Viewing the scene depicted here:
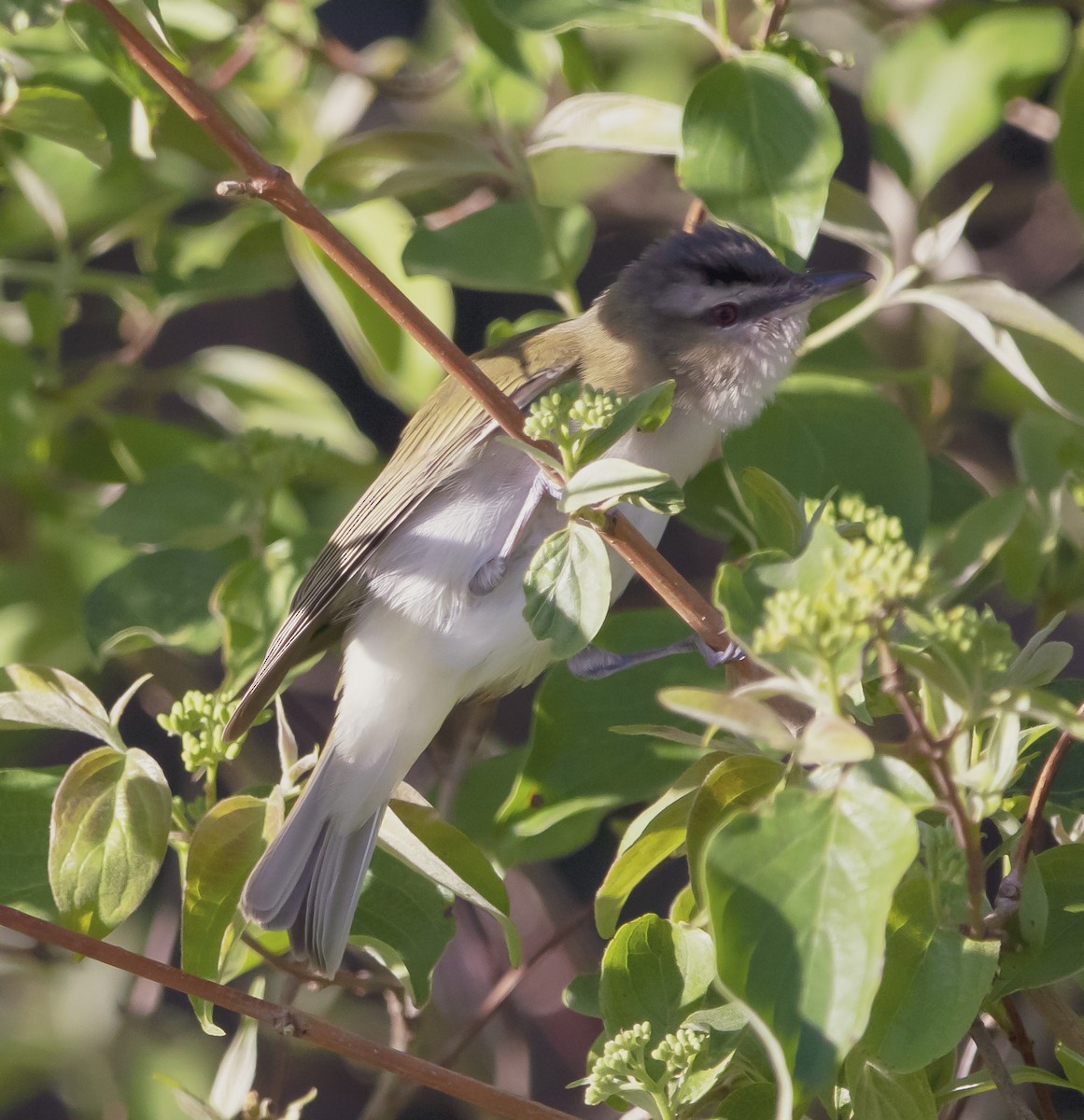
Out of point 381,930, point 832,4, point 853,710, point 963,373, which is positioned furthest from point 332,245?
point 963,373

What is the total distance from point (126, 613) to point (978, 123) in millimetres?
1521

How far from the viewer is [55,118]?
1743 millimetres

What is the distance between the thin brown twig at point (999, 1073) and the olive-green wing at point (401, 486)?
1.04m

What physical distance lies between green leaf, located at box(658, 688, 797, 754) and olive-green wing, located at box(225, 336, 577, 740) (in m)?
1.01

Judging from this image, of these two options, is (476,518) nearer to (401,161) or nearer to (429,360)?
(429,360)

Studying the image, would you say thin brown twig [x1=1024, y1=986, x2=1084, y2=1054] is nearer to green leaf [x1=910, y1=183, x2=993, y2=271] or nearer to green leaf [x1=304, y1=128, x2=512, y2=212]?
green leaf [x1=910, y1=183, x2=993, y2=271]

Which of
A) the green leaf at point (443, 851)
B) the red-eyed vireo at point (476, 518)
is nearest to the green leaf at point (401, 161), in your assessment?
the red-eyed vireo at point (476, 518)

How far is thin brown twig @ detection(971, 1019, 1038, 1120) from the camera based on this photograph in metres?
1.26

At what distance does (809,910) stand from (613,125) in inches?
51.2

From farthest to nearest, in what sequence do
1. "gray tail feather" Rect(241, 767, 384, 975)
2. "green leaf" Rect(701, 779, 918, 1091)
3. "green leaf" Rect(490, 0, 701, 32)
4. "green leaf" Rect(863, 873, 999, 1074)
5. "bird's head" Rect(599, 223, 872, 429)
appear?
"bird's head" Rect(599, 223, 872, 429) → "gray tail feather" Rect(241, 767, 384, 975) → "green leaf" Rect(490, 0, 701, 32) → "green leaf" Rect(863, 873, 999, 1074) → "green leaf" Rect(701, 779, 918, 1091)

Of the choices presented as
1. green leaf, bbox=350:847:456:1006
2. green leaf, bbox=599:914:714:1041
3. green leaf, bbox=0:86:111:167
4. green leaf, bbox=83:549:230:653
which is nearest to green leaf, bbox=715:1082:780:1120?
green leaf, bbox=599:914:714:1041

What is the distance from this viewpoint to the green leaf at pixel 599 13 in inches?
63.9

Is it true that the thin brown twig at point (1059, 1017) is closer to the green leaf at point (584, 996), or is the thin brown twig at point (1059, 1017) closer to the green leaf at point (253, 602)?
the green leaf at point (584, 996)

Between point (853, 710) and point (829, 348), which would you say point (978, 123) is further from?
point (853, 710)
